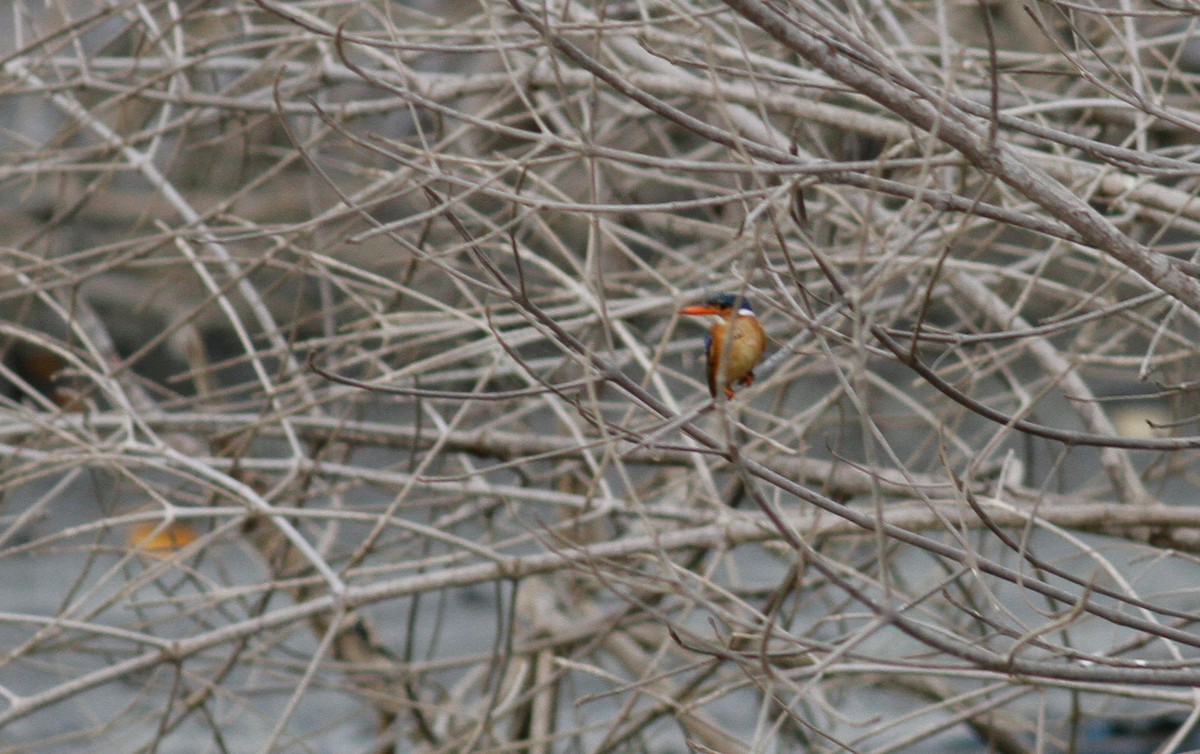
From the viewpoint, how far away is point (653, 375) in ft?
9.44

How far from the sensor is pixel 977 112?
Result: 2.03 metres

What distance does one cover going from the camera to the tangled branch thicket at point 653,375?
1.84m

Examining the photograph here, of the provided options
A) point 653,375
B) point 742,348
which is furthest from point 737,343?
point 653,375

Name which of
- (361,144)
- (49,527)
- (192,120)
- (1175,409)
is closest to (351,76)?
(192,120)

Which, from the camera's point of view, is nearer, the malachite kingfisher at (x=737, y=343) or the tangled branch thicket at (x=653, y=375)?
the tangled branch thicket at (x=653, y=375)

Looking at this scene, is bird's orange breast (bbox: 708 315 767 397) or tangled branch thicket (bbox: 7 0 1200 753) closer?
tangled branch thicket (bbox: 7 0 1200 753)

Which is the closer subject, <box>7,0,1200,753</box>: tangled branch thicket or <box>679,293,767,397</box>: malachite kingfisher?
<box>7,0,1200,753</box>: tangled branch thicket

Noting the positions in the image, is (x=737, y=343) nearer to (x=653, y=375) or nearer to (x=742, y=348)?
(x=742, y=348)

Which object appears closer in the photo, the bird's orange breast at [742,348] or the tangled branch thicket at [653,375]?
the tangled branch thicket at [653,375]

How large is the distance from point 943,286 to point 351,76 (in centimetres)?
173

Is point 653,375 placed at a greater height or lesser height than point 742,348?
lesser

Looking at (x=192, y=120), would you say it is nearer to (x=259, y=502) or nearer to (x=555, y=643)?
(x=259, y=502)

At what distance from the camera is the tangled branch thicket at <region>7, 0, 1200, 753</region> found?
1845mm

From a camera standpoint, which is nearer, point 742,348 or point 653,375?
point 742,348
